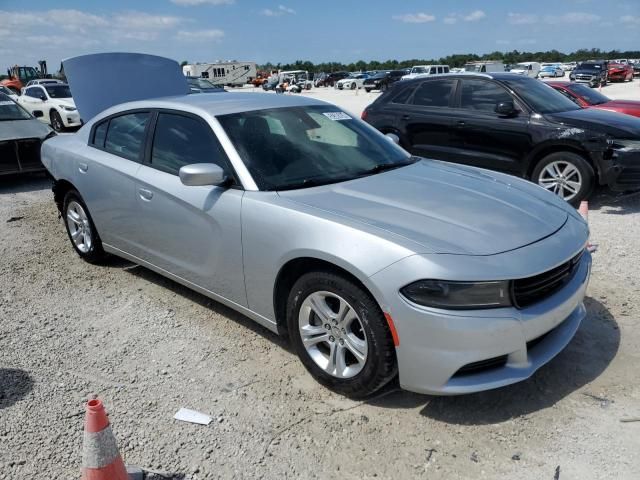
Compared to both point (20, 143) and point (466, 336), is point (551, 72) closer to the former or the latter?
point (20, 143)

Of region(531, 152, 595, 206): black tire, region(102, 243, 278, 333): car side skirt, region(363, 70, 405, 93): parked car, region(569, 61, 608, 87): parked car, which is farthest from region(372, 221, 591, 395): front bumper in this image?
region(363, 70, 405, 93): parked car

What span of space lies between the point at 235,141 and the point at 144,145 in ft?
3.36

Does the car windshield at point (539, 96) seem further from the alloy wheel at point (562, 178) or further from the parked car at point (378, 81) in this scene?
the parked car at point (378, 81)

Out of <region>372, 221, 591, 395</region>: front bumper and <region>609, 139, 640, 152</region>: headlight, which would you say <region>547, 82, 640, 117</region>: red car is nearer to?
<region>609, 139, 640, 152</region>: headlight

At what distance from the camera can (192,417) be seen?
9.46 feet

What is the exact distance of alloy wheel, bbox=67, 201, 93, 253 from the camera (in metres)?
5.00

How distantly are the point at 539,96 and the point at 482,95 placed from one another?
76 centimetres

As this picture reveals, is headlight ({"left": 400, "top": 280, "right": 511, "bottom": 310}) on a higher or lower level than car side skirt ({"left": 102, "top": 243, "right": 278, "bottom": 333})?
higher

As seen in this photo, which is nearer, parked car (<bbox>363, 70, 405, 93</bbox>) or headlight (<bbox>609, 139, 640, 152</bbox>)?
headlight (<bbox>609, 139, 640, 152</bbox>)

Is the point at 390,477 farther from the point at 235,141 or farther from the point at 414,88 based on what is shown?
the point at 414,88

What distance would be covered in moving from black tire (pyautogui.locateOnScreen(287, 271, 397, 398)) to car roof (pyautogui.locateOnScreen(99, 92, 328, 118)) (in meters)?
1.51

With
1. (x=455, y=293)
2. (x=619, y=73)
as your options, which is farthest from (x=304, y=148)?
(x=619, y=73)

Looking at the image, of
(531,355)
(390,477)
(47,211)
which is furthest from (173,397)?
(47,211)

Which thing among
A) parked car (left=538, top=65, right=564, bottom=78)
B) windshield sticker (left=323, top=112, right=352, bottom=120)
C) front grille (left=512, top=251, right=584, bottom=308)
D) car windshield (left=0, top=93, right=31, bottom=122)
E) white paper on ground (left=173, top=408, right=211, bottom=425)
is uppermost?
parked car (left=538, top=65, right=564, bottom=78)
